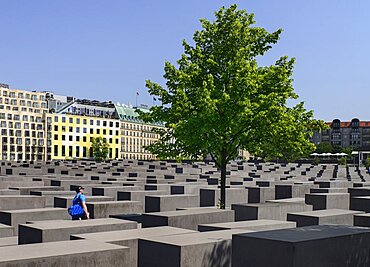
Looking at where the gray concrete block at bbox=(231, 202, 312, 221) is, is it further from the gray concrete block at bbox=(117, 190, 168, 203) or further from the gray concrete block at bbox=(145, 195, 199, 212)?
the gray concrete block at bbox=(117, 190, 168, 203)

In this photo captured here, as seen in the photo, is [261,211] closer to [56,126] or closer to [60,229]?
[60,229]

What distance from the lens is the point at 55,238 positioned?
9.82m

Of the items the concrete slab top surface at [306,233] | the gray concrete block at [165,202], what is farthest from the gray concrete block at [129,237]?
the gray concrete block at [165,202]

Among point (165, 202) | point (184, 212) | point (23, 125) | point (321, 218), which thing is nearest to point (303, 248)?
point (321, 218)

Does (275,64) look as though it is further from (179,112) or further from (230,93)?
(179,112)

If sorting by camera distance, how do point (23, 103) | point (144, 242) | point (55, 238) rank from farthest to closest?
point (23, 103), point (55, 238), point (144, 242)

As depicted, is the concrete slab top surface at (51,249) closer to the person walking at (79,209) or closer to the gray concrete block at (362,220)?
the person walking at (79,209)

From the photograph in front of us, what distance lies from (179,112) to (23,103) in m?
119

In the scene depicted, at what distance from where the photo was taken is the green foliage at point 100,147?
13057 cm

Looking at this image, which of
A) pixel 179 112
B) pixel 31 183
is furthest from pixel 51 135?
pixel 179 112

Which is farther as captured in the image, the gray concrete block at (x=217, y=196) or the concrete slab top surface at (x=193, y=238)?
the gray concrete block at (x=217, y=196)

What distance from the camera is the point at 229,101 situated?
1642 centimetres

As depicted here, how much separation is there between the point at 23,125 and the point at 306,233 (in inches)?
4954

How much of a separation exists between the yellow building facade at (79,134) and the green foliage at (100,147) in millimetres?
3573
